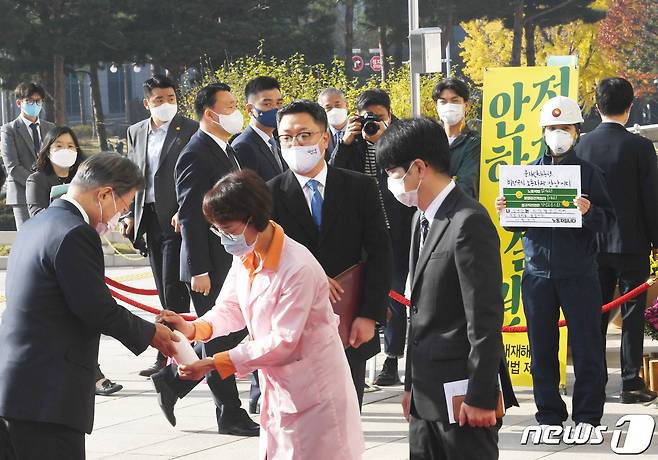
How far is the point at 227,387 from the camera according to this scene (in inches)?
298

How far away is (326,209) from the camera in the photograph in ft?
20.6

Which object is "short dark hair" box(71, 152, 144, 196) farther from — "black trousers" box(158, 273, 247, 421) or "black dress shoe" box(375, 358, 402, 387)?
"black dress shoe" box(375, 358, 402, 387)

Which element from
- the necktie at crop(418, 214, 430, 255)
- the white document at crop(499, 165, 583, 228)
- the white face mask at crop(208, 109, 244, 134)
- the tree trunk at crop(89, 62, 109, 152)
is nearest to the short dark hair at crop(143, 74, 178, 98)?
the white face mask at crop(208, 109, 244, 134)

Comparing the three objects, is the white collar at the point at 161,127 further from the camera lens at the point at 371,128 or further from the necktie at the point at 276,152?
the camera lens at the point at 371,128

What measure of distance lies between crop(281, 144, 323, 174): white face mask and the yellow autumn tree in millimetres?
43260

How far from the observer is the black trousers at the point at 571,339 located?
23.8 feet

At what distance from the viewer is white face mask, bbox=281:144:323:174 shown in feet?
20.5

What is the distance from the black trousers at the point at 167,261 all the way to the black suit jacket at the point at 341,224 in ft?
8.96

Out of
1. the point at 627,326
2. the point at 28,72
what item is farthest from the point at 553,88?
the point at 28,72

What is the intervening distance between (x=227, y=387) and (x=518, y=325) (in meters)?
2.45

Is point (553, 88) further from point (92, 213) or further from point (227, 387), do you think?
point (92, 213)

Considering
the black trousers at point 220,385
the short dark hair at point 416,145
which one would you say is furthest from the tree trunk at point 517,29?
the short dark hair at point 416,145

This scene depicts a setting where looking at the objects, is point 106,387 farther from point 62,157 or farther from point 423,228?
point 423,228

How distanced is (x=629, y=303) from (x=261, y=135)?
260cm
